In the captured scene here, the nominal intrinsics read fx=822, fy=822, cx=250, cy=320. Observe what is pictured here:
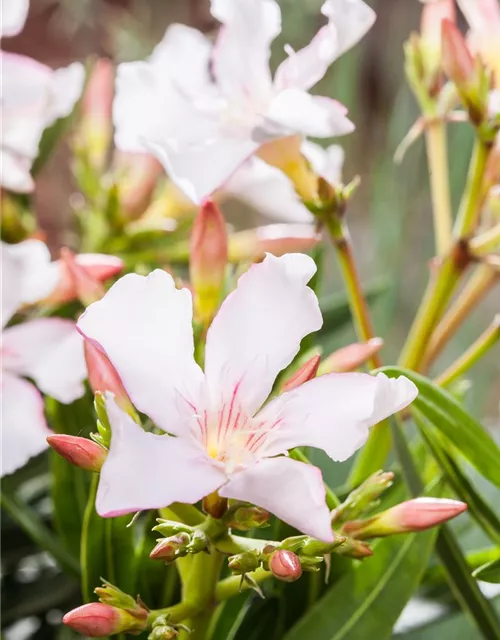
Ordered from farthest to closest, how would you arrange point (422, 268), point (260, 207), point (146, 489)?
point (422, 268) < point (260, 207) < point (146, 489)

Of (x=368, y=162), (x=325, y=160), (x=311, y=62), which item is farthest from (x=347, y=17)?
(x=368, y=162)

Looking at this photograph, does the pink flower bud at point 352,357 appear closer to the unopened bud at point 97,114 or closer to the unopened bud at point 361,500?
the unopened bud at point 361,500

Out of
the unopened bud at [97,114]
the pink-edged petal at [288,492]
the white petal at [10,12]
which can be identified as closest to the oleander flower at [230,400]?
the pink-edged petal at [288,492]

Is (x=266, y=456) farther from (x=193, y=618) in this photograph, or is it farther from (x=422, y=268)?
(x=422, y=268)

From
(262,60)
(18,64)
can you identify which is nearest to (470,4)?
(262,60)

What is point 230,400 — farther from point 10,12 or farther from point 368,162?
point 368,162
